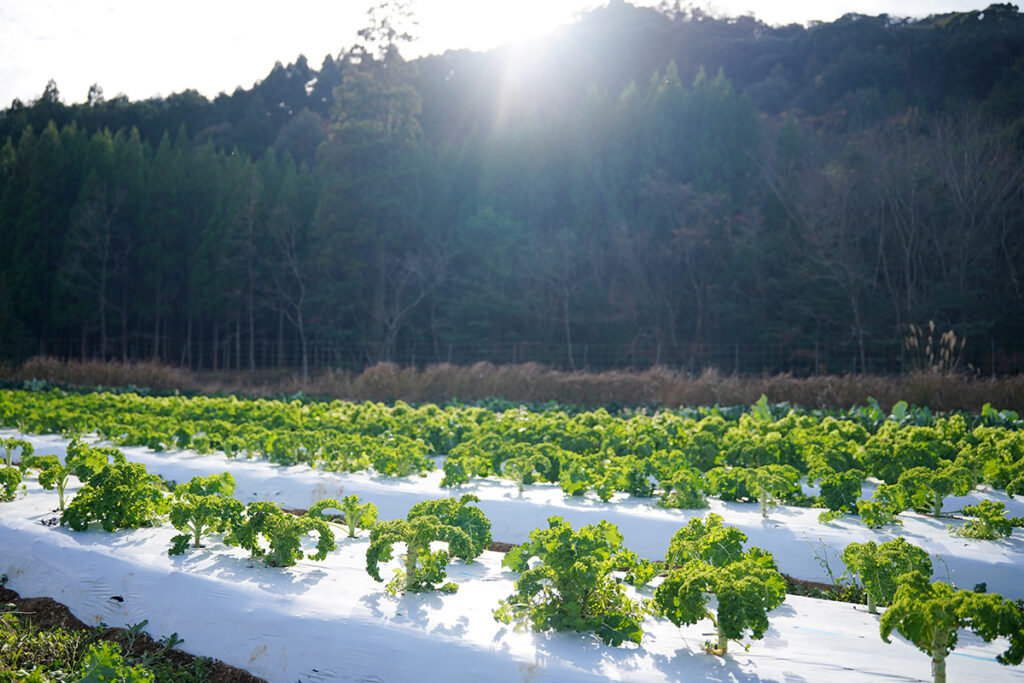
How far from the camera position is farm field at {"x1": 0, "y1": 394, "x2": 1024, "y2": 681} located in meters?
2.55

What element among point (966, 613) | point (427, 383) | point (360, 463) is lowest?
point (427, 383)

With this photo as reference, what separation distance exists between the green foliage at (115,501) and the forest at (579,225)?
Answer: 61.5 ft

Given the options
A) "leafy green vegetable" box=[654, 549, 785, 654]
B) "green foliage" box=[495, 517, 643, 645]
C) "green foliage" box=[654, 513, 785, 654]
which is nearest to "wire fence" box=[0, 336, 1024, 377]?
"green foliage" box=[654, 513, 785, 654]

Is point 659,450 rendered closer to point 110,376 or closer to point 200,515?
point 200,515

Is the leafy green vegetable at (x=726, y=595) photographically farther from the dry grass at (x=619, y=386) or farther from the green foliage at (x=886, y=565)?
the dry grass at (x=619, y=386)

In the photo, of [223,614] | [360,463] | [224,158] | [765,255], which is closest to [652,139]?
[765,255]

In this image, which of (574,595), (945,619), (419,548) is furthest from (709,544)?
(419,548)

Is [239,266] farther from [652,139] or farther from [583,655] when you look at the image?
[583,655]

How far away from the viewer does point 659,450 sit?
5371 mm

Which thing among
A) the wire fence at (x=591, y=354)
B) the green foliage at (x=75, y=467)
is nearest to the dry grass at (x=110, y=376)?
the wire fence at (x=591, y=354)

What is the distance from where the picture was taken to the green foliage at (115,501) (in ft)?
12.6

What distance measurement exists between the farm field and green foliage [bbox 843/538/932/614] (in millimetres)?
170

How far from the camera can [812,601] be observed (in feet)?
10.5

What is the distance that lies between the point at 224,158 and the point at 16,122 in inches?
653
